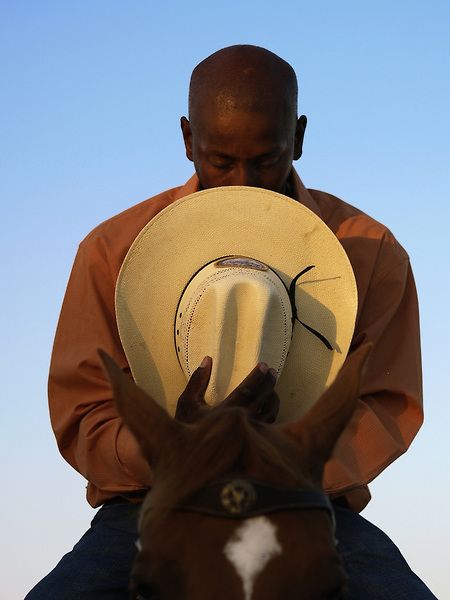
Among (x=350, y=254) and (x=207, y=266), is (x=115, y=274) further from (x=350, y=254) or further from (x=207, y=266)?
(x=350, y=254)

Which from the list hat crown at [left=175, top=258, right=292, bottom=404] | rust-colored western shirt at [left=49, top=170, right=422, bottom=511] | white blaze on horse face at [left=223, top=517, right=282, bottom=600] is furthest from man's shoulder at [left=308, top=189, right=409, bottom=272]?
white blaze on horse face at [left=223, top=517, right=282, bottom=600]

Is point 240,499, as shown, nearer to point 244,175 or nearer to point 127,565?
point 127,565

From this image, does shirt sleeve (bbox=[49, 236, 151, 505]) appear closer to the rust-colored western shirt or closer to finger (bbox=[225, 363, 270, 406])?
the rust-colored western shirt

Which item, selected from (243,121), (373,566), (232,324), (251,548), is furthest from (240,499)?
(243,121)

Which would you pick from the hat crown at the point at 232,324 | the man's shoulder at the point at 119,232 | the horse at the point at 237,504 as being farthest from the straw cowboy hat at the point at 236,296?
the horse at the point at 237,504

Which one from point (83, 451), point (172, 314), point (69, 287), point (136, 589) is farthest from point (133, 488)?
point (136, 589)

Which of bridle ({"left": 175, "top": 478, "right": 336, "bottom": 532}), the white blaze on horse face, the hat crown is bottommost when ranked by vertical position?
the white blaze on horse face

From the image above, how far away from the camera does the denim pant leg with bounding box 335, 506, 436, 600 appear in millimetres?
4414

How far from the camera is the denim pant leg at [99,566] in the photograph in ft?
14.1

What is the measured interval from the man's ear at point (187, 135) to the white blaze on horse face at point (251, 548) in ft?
9.35

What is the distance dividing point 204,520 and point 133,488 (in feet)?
5.19

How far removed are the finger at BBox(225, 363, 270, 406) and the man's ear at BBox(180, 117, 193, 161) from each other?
1764 mm

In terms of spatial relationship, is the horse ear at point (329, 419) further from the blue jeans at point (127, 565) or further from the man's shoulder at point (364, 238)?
the man's shoulder at point (364, 238)

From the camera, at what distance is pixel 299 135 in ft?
18.4
